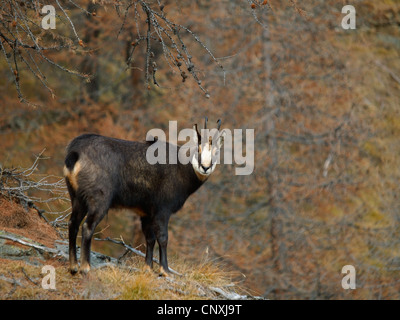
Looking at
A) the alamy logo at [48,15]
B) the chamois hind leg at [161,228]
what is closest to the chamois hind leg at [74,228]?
the chamois hind leg at [161,228]

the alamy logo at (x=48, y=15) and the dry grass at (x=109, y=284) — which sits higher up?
the alamy logo at (x=48, y=15)

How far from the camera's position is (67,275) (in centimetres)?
766

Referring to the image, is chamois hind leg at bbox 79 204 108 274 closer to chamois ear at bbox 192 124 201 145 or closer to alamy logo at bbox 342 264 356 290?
chamois ear at bbox 192 124 201 145

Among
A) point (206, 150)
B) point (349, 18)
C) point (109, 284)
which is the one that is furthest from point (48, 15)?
point (349, 18)

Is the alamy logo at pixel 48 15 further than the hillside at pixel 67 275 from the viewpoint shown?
Yes

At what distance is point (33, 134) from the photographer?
54.5 feet

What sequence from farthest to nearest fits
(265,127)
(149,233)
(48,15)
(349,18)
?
(349,18), (265,127), (149,233), (48,15)

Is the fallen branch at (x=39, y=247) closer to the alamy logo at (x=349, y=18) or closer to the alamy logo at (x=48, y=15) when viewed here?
the alamy logo at (x=48, y=15)

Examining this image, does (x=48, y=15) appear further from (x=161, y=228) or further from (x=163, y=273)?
(x=163, y=273)

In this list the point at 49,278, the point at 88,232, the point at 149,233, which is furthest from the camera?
the point at 149,233

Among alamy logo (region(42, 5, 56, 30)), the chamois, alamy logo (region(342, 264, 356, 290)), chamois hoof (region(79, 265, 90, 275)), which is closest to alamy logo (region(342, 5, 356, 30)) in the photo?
alamy logo (region(342, 264, 356, 290))

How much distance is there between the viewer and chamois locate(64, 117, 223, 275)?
7668 mm

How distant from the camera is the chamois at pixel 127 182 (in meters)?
7.67

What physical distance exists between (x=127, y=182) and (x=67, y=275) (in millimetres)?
1372
